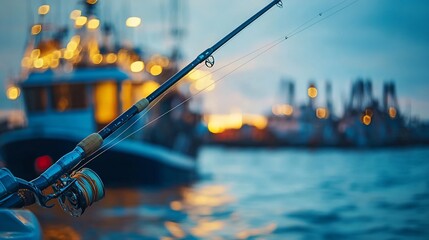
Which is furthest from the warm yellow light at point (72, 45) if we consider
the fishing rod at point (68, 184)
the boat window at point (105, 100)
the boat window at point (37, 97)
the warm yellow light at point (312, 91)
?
the fishing rod at point (68, 184)

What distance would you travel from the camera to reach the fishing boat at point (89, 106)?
25391 millimetres

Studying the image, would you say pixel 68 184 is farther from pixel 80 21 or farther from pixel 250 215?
pixel 80 21

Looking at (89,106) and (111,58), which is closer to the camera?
(89,106)

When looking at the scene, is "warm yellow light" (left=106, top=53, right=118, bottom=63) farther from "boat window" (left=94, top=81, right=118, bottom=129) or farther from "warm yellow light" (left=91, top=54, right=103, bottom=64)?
"boat window" (left=94, top=81, right=118, bottom=129)

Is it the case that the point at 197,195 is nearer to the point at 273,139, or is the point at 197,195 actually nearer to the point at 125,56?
the point at 125,56

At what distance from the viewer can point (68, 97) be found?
2798 centimetres

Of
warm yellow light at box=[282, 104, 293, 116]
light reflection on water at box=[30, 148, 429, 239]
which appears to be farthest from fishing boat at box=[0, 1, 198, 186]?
warm yellow light at box=[282, 104, 293, 116]

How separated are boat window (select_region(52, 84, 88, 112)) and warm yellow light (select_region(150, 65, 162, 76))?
4179 millimetres

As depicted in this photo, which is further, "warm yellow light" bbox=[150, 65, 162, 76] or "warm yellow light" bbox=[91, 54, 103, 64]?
"warm yellow light" bbox=[150, 65, 162, 76]

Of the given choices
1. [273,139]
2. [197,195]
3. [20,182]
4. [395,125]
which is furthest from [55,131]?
[273,139]

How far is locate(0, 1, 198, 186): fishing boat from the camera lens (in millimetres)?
25391

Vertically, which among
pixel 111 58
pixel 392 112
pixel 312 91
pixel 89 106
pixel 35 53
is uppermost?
pixel 35 53

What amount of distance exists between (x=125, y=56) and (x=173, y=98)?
351cm

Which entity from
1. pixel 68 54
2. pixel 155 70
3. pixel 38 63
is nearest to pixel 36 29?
pixel 38 63
